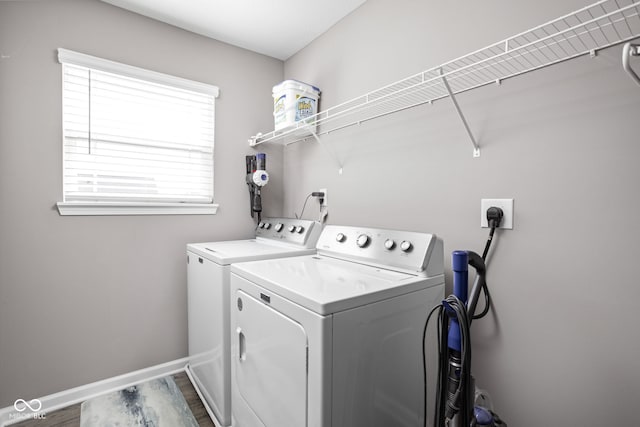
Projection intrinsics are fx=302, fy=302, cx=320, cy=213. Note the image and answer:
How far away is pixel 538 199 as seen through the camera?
112 cm

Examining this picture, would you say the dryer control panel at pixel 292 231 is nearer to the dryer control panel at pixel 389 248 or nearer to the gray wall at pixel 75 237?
the dryer control panel at pixel 389 248

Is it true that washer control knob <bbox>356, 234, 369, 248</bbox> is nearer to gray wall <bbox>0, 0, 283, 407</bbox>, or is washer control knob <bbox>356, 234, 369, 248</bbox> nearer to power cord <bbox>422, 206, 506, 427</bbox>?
power cord <bbox>422, 206, 506, 427</bbox>

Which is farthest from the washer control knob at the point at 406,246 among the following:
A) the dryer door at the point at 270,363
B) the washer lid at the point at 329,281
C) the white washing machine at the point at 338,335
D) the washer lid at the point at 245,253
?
the washer lid at the point at 245,253

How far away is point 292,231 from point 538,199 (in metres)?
1.31

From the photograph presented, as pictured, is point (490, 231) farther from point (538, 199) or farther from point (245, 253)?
point (245, 253)

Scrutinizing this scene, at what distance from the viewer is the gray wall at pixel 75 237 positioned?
1653 mm

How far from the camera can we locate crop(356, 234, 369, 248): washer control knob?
144 cm

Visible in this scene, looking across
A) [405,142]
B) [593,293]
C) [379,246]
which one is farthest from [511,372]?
[405,142]

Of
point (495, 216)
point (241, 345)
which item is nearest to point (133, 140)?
point (241, 345)

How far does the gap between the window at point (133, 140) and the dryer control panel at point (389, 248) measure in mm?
1186

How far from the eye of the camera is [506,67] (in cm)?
121

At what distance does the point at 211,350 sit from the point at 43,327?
3.30ft

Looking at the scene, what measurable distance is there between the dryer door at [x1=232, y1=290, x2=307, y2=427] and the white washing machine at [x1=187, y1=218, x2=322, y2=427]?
0.19m

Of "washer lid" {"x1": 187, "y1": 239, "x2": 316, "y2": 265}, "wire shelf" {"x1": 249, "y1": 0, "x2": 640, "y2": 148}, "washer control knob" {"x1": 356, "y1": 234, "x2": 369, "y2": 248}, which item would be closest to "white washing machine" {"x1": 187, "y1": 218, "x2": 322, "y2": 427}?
"washer lid" {"x1": 187, "y1": 239, "x2": 316, "y2": 265}
